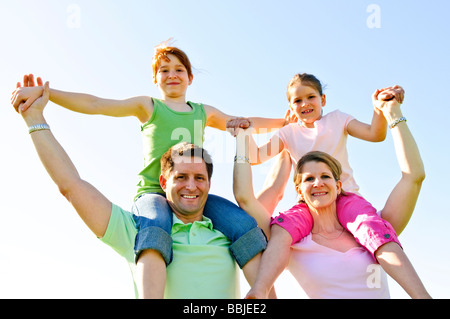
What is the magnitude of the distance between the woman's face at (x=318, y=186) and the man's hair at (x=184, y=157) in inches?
35.0

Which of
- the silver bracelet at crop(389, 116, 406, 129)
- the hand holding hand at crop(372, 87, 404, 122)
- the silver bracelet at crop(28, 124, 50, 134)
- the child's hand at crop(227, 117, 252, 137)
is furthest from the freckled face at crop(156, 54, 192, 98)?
the silver bracelet at crop(389, 116, 406, 129)

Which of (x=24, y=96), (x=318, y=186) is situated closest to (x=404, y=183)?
(x=318, y=186)

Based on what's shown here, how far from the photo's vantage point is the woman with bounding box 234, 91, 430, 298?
420 cm

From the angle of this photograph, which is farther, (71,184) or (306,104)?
(306,104)

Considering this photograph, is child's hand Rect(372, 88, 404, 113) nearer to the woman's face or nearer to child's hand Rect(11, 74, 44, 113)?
the woman's face

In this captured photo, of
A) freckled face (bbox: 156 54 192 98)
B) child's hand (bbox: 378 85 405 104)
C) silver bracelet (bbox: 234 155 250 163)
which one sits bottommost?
silver bracelet (bbox: 234 155 250 163)

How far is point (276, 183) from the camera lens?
541cm

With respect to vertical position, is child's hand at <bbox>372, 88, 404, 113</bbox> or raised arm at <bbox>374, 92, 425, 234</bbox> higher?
child's hand at <bbox>372, 88, 404, 113</bbox>

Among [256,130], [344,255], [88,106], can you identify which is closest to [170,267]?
[344,255]

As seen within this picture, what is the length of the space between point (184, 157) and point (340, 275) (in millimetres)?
1690

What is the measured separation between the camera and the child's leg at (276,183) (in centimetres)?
536

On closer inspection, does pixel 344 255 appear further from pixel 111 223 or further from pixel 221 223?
pixel 111 223

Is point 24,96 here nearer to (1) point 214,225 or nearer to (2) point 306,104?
(1) point 214,225
